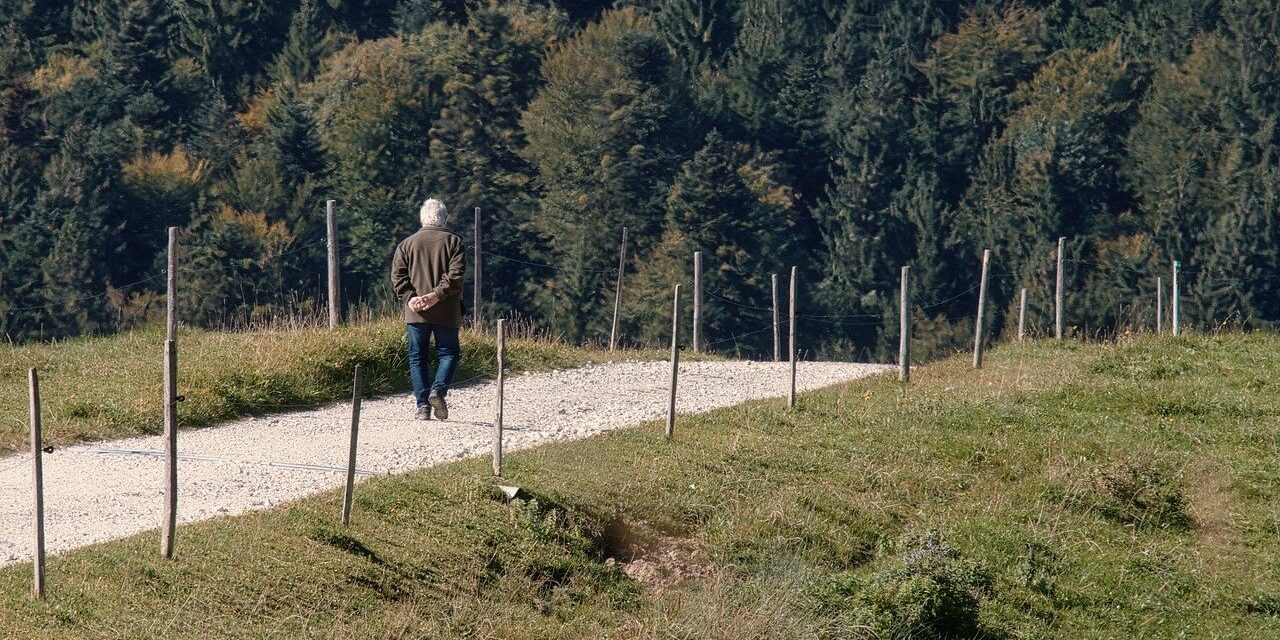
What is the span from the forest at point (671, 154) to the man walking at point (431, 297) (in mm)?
34409

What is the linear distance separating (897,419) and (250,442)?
5974mm

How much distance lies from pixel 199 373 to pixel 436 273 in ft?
7.57

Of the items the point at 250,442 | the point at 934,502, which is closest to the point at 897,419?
the point at 934,502

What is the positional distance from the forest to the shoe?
1360 inches

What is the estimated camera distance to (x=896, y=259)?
186 feet

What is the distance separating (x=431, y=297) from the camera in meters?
15.0

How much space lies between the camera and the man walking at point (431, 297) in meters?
15.1

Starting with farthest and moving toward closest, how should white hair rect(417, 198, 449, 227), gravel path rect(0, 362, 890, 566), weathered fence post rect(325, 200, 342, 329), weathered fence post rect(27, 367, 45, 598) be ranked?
1. weathered fence post rect(325, 200, 342, 329)
2. white hair rect(417, 198, 449, 227)
3. gravel path rect(0, 362, 890, 566)
4. weathered fence post rect(27, 367, 45, 598)

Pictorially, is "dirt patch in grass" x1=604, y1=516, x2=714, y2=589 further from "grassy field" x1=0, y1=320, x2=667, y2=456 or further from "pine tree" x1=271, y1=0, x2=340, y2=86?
"pine tree" x1=271, y1=0, x2=340, y2=86

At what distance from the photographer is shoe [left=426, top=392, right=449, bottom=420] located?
15320mm

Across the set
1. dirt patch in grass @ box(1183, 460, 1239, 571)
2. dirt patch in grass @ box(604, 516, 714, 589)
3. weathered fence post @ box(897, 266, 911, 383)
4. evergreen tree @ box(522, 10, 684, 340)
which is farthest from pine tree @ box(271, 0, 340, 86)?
dirt patch in grass @ box(604, 516, 714, 589)

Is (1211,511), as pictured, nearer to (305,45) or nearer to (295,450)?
(295,450)

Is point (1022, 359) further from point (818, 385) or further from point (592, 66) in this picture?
point (592, 66)

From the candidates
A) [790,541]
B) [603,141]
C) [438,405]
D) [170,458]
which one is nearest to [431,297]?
[438,405]
